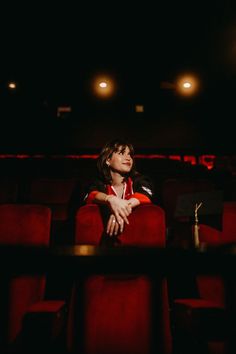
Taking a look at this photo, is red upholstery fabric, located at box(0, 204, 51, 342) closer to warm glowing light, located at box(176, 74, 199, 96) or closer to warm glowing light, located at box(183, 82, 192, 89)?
warm glowing light, located at box(176, 74, 199, 96)

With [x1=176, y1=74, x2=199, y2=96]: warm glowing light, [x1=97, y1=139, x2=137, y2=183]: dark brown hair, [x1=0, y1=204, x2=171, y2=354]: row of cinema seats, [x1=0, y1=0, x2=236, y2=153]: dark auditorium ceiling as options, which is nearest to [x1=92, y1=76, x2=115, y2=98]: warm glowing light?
[x1=0, y1=0, x2=236, y2=153]: dark auditorium ceiling

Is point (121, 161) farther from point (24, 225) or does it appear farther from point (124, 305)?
point (124, 305)

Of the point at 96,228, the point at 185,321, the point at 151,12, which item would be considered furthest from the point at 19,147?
the point at 185,321

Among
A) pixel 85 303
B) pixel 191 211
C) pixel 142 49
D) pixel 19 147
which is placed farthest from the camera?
pixel 19 147

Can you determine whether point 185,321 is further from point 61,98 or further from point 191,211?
point 61,98

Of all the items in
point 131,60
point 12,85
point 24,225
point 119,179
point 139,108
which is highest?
point 131,60

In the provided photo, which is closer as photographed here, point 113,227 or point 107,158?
point 113,227

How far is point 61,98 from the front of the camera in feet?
13.8

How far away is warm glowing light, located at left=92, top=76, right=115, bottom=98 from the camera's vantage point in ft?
12.3

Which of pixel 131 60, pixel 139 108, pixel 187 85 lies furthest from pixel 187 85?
pixel 131 60

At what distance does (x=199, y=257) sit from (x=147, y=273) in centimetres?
15

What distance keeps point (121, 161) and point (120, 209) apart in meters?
0.38

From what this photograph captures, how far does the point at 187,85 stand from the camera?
382 centimetres

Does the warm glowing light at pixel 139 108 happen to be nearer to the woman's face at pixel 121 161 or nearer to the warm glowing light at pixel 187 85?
the warm glowing light at pixel 187 85
